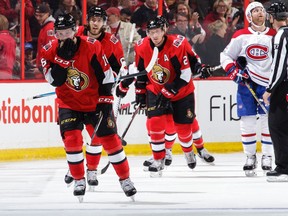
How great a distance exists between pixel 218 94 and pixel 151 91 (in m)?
2.28

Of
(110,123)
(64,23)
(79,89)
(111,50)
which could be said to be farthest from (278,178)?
(64,23)

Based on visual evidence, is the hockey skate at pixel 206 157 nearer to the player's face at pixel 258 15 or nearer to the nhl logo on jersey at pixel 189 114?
the nhl logo on jersey at pixel 189 114

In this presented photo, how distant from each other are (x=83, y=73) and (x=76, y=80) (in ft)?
0.20

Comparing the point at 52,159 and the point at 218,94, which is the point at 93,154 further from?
the point at 218,94

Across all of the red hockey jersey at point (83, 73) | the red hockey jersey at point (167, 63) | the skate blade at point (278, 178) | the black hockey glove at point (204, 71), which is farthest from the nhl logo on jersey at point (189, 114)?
the red hockey jersey at point (83, 73)

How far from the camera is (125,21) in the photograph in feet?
34.5

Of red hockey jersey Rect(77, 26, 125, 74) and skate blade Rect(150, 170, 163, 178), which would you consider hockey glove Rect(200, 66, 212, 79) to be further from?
red hockey jersey Rect(77, 26, 125, 74)

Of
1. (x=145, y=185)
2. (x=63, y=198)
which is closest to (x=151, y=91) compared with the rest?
(x=145, y=185)

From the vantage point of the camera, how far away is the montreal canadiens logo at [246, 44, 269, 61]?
8406mm

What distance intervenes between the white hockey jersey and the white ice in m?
0.77

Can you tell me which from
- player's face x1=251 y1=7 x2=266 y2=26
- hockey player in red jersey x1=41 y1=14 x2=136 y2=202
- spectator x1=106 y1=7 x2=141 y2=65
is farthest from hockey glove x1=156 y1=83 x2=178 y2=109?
spectator x1=106 y1=7 x2=141 y2=65

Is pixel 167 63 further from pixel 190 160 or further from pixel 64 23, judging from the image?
pixel 64 23

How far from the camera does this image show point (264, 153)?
8.60 metres

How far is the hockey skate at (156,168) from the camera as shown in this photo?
8.55 metres
